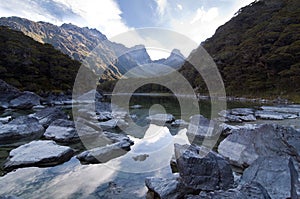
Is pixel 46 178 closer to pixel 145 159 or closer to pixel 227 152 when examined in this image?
pixel 145 159

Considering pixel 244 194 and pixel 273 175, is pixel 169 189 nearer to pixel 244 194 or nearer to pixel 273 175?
pixel 244 194

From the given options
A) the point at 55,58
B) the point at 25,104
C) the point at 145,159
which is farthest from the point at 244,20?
the point at 145,159

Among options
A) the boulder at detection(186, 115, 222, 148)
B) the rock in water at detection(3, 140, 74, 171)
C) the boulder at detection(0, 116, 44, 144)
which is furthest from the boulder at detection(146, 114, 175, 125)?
the rock in water at detection(3, 140, 74, 171)

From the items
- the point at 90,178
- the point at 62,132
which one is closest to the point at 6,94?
the point at 62,132

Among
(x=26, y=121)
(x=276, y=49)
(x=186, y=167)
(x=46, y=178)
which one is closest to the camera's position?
(x=186, y=167)

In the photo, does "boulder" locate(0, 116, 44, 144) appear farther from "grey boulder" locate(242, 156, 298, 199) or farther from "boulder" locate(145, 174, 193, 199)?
"grey boulder" locate(242, 156, 298, 199)

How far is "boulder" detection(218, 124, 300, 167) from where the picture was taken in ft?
20.8

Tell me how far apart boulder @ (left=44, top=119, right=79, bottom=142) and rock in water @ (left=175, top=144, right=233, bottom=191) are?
8233 mm

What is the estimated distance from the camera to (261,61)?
194ft

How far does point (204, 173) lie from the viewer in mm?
5758

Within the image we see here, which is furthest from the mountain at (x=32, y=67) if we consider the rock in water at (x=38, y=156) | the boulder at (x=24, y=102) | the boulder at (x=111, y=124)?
the rock in water at (x=38, y=156)

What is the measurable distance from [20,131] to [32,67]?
50381 millimetres

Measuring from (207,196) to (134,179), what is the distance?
10.7ft

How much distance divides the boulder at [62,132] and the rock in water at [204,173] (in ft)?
27.0
